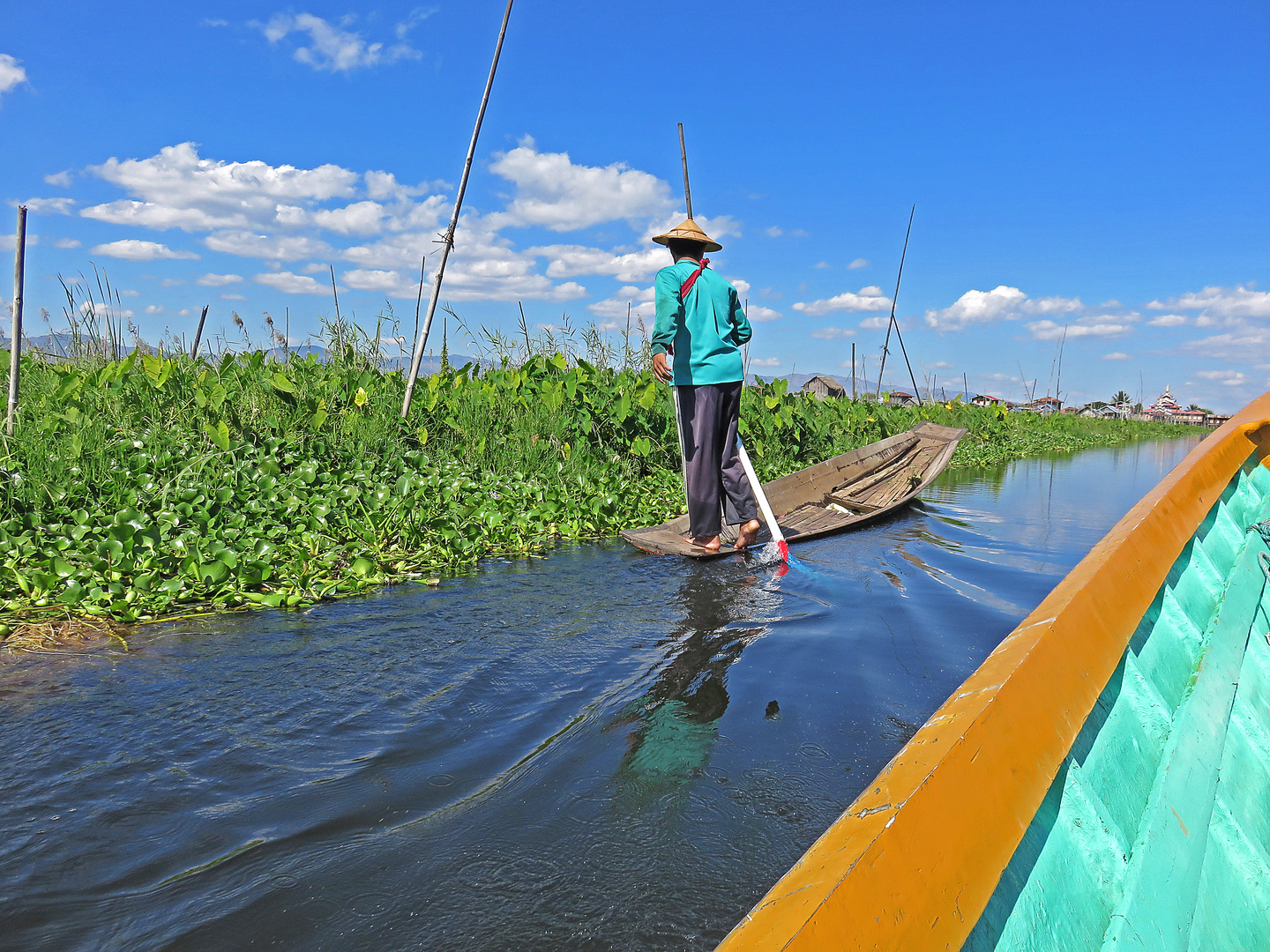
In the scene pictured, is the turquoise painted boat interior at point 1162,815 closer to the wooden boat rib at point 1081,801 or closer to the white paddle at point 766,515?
the wooden boat rib at point 1081,801

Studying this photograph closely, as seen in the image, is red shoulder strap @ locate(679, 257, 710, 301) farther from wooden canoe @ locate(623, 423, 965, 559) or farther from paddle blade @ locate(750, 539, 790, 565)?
paddle blade @ locate(750, 539, 790, 565)

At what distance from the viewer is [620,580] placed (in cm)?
440

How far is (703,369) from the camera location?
502cm

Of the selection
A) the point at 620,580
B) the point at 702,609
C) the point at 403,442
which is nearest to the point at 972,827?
the point at 702,609

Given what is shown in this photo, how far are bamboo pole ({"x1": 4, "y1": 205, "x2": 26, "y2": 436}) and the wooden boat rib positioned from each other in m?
5.21

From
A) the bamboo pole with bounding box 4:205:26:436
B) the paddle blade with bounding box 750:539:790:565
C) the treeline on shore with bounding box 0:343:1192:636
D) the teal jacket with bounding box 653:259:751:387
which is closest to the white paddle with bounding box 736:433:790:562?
the paddle blade with bounding box 750:539:790:565

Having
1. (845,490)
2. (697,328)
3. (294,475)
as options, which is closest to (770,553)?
(697,328)

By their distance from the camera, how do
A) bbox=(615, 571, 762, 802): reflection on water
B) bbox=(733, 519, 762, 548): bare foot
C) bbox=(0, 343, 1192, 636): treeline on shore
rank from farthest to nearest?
bbox=(733, 519, 762, 548): bare foot, bbox=(0, 343, 1192, 636): treeline on shore, bbox=(615, 571, 762, 802): reflection on water

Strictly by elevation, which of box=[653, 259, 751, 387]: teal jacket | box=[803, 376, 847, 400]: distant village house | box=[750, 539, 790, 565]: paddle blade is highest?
box=[803, 376, 847, 400]: distant village house

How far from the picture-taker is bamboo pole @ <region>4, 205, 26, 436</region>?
4.27 m

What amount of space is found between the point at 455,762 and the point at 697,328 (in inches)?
140

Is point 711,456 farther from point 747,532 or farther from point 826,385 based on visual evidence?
point 826,385

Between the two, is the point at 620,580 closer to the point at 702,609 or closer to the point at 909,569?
the point at 702,609

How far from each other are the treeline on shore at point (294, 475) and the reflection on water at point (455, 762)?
1.66ft
